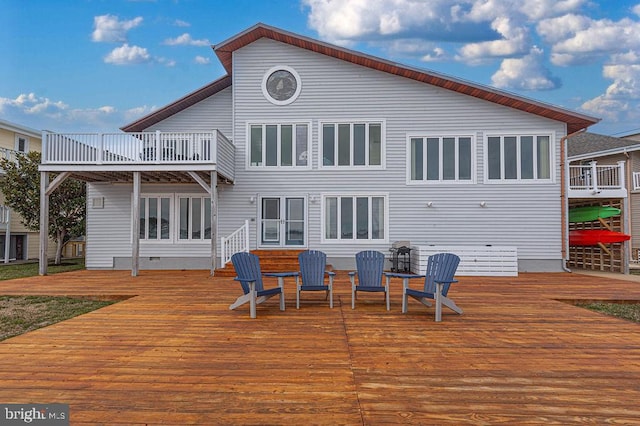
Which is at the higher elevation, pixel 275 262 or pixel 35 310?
pixel 275 262

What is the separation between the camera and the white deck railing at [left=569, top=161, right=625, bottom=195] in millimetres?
14039

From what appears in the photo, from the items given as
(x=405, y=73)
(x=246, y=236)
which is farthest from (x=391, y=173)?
(x=246, y=236)

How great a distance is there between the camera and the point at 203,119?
14.8m

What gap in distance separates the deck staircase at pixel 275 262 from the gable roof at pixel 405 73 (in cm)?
623

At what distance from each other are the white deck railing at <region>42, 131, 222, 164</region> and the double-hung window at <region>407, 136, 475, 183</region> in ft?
21.4

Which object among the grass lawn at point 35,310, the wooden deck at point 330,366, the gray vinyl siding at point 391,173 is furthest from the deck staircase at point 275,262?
the wooden deck at point 330,366

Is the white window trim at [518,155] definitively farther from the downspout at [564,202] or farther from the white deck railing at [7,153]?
the white deck railing at [7,153]

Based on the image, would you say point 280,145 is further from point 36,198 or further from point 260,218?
point 36,198

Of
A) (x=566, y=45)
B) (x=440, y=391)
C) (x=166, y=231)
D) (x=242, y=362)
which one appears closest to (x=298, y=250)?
(x=166, y=231)

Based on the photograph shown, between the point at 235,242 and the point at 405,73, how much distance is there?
7948 millimetres

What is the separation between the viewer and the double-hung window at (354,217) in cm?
1360

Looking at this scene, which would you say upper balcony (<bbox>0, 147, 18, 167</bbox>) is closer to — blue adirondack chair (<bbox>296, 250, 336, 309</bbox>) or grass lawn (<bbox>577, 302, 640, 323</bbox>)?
blue adirondack chair (<bbox>296, 250, 336, 309</bbox>)

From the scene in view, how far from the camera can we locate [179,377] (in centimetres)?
365

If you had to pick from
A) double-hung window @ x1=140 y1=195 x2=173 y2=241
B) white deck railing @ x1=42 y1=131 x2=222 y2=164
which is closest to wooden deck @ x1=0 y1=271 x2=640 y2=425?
white deck railing @ x1=42 y1=131 x2=222 y2=164
